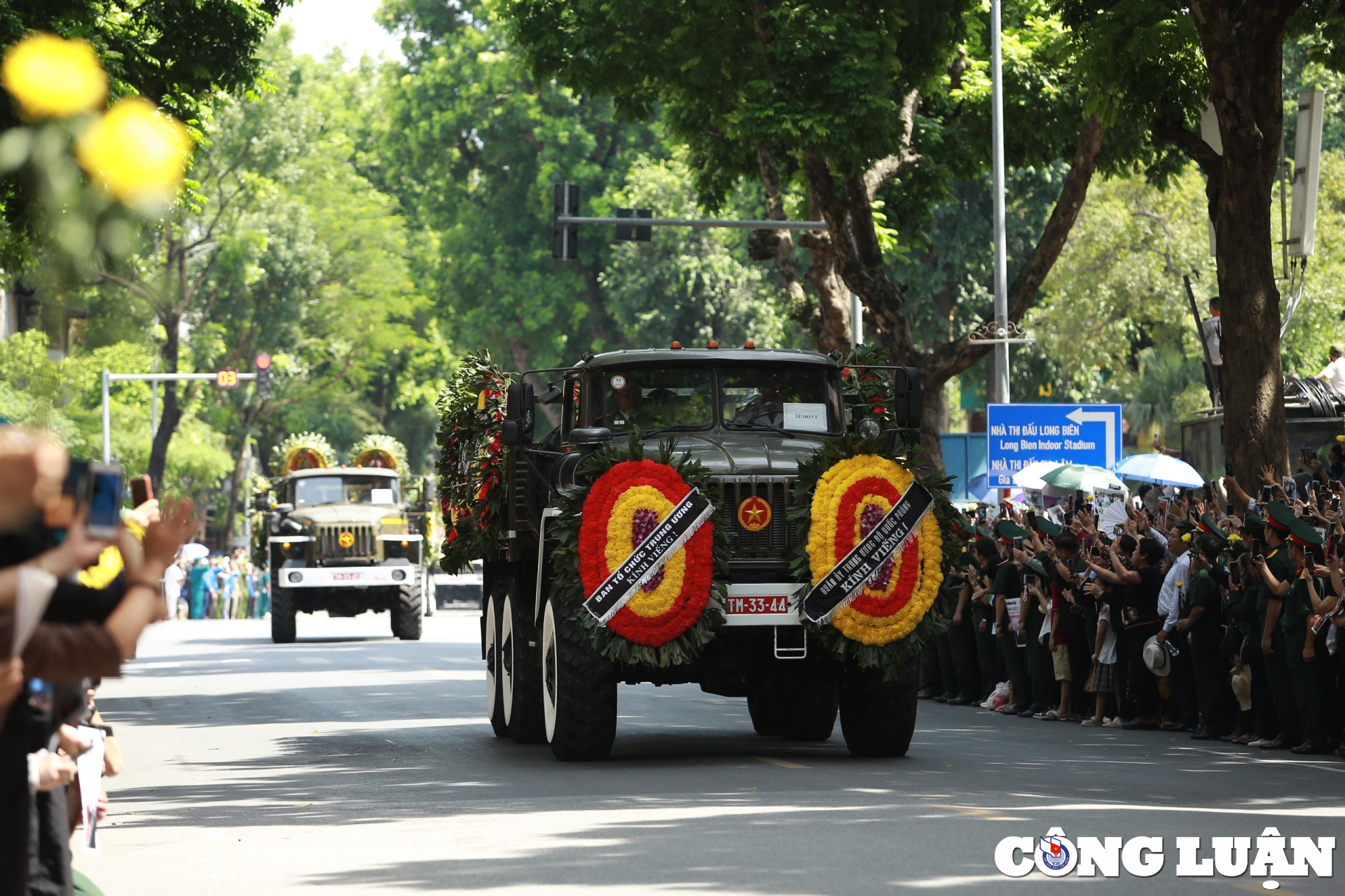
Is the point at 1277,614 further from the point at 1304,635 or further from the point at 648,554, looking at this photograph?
the point at 648,554

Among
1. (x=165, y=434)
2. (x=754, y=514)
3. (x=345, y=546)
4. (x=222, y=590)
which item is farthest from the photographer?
(x=222, y=590)

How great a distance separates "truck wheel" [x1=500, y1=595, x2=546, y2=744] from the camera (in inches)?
615

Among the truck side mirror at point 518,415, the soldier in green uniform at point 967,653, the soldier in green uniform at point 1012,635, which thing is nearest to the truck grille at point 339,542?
the soldier in green uniform at point 967,653

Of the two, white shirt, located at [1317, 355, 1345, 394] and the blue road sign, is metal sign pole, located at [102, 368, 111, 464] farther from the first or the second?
white shirt, located at [1317, 355, 1345, 394]

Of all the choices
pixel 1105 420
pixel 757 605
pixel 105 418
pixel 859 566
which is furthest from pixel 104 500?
pixel 105 418

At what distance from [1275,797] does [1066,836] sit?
106 inches

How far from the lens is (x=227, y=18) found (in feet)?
69.9

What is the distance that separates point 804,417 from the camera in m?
15.1

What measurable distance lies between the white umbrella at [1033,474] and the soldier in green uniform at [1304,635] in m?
10.5

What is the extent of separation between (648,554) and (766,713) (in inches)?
157

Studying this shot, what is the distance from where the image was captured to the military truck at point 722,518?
45.4 feet

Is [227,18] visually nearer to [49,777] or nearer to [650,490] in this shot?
[650,490]

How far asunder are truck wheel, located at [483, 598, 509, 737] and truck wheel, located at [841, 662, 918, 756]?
3523 mm

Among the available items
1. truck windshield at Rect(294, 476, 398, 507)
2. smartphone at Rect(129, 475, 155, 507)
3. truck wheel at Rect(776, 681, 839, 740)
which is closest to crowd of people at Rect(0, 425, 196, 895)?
smartphone at Rect(129, 475, 155, 507)
